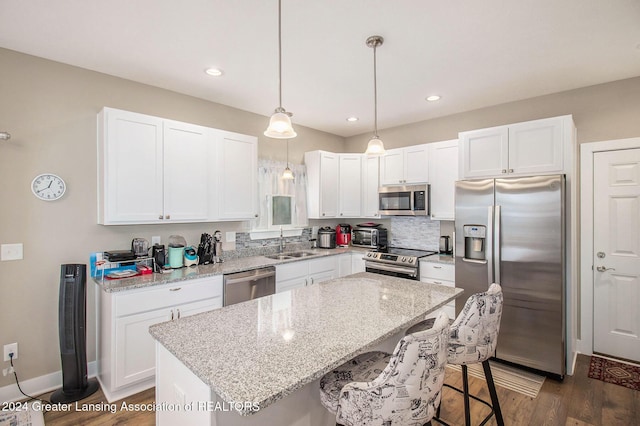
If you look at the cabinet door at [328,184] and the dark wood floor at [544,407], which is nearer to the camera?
the dark wood floor at [544,407]

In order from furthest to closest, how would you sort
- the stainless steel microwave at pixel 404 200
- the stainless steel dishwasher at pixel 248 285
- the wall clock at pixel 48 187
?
the stainless steel microwave at pixel 404 200 < the stainless steel dishwasher at pixel 248 285 < the wall clock at pixel 48 187

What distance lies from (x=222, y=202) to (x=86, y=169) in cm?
120

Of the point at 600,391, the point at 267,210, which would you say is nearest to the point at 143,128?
the point at 267,210

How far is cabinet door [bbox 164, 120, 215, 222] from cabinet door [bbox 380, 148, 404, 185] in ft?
7.62

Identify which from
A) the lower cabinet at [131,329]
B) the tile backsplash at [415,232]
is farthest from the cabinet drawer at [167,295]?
the tile backsplash at [415,232]

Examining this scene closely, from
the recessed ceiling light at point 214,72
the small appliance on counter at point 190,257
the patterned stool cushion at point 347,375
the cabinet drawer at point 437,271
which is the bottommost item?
the patterned stool cushion at point 347,375

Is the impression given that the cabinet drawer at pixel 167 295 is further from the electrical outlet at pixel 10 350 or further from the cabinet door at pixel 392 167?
the cabinet door at pixel 392 167

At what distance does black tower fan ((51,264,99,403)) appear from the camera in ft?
7.83

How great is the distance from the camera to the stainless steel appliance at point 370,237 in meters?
4.46

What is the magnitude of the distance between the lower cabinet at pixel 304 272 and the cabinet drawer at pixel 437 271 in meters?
1.15

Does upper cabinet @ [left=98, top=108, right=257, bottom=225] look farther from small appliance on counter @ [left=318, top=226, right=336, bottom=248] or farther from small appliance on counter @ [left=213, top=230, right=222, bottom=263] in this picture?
small appliance on counter @ [left=318, top=226, right=336, bottom=248]

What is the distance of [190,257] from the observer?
10.1 feet

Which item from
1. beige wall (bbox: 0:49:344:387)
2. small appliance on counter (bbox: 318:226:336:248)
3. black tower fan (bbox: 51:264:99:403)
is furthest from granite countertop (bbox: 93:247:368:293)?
small appliance on counter (bbox: 318:226:336:248)

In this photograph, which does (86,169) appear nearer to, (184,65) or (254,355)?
(184,65)
